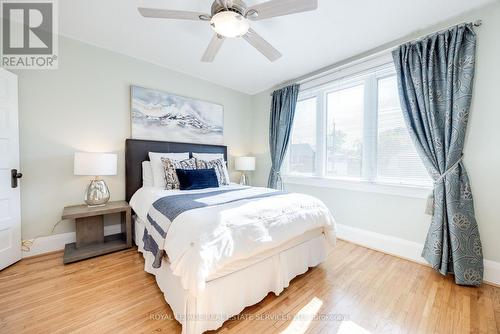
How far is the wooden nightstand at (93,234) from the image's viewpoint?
7.22 ft

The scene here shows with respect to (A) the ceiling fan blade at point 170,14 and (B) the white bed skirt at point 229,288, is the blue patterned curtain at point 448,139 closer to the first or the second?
(B) the white bed skirt at point 229,288

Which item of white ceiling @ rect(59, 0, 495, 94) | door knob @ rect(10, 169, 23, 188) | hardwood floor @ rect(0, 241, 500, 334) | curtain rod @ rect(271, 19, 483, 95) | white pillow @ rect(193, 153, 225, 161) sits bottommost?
hardwood floor @ rect(0, 241, 500, 334)

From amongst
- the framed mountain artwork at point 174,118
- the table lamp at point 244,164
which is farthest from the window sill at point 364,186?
the framed mountain artwork at point 174,118

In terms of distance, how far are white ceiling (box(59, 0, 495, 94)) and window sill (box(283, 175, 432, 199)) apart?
172 centimetres

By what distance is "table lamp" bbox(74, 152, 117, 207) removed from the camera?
7.21ft

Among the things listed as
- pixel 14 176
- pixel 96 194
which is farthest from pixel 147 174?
pixel 14 176

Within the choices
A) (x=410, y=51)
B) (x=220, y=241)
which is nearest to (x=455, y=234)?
(x=410, y=51)

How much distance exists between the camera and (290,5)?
56.2 inches

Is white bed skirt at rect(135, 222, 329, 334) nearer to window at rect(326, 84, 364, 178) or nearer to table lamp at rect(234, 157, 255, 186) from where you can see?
window at rect(326, 84, 364, 178)

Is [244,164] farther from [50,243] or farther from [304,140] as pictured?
[50,243]

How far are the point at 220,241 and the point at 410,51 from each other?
2.76m

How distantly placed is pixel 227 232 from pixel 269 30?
7.05ft

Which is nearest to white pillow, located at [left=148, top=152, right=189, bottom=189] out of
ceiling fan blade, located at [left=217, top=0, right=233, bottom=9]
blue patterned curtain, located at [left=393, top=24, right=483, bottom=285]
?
ceiling fan blade, located at [left=217, top=0, right=233, bottom=9]

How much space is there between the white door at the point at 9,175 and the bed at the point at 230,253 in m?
1.31
